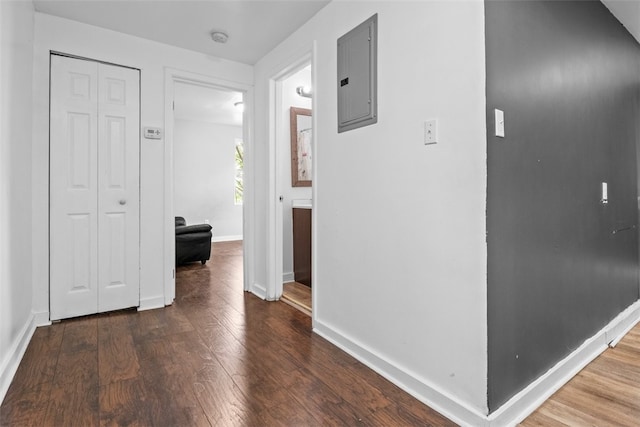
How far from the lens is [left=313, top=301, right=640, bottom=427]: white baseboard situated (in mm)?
1381

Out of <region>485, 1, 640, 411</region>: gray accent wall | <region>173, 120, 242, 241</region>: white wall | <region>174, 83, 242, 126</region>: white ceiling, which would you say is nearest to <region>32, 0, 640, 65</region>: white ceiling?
<region>485, 1, 640, 411</region>: gray accent wall

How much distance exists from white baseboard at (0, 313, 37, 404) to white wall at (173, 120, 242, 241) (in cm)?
469

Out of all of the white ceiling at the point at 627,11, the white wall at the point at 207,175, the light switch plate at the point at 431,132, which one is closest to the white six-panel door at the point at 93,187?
the light switch plate at the point at 431,132

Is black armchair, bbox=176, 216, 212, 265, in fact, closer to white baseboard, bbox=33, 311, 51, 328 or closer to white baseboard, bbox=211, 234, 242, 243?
white baseboard, bbox=33, 311, 51, 328

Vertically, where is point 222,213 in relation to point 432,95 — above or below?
below

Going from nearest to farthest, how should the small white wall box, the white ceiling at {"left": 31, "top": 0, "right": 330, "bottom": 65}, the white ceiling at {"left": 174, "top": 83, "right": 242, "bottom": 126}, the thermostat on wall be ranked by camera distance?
the small white wall box, the white ceiling at {"left": 31, "top": 0, "right": 330, "bottom": 65}, the thermostat on wall, the white ceiling at {"left": 174, "top": 83, "right": 242, "bottom": 126}

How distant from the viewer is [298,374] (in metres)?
1.78

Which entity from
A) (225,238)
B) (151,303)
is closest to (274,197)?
(151,303)

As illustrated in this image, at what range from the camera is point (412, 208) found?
1633 mm

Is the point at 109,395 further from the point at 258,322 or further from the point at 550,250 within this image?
the point at 550,250

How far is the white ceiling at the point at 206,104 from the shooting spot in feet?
15.8

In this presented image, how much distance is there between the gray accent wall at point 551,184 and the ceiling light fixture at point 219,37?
210 centimetres

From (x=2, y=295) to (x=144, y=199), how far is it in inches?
50.6

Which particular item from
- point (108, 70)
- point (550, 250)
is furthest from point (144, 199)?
point (550, 250)
